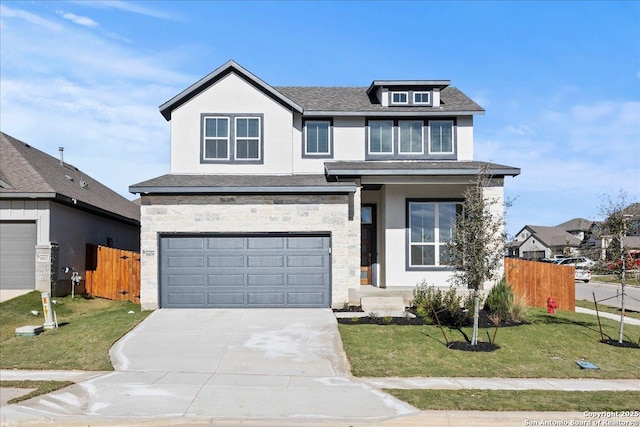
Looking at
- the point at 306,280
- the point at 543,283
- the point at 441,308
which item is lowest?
the point at 441,308

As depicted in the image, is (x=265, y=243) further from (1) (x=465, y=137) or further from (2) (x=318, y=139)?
(1) (x=465, y=137)

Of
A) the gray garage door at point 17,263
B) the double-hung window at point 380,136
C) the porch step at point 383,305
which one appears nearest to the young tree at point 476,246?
the porch step at point 383,305

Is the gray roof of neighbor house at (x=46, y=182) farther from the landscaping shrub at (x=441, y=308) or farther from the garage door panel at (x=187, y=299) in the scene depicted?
the landscaping shrub at (x=441, y=308)

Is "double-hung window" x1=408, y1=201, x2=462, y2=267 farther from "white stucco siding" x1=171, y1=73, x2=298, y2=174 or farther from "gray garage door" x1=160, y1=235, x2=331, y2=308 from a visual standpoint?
"white stucco siding" x1=171, y1=73, x2=298, y2=174

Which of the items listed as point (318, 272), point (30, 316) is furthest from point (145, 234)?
point (318, 272)

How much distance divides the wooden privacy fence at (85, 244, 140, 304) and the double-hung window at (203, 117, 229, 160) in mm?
4518

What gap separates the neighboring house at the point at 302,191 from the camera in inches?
690

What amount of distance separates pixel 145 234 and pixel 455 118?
37.6 ft

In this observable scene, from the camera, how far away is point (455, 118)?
→ 817 inches

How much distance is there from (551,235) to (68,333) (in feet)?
239

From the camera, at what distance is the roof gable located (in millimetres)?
19234

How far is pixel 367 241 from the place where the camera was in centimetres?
2112

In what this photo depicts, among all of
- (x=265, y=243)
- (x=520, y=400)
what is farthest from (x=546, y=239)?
(x=520, y=400)

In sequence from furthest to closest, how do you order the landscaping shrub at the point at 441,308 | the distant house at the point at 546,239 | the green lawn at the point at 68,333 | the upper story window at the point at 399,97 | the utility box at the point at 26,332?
1. the distant house at the point at 546,239
2. the upper story window at the point at 399,97
3. the landscaping shrub at the point at 441,308
4. the utility box at the point at 26,332
5. the green lawn at the point at 68,333
